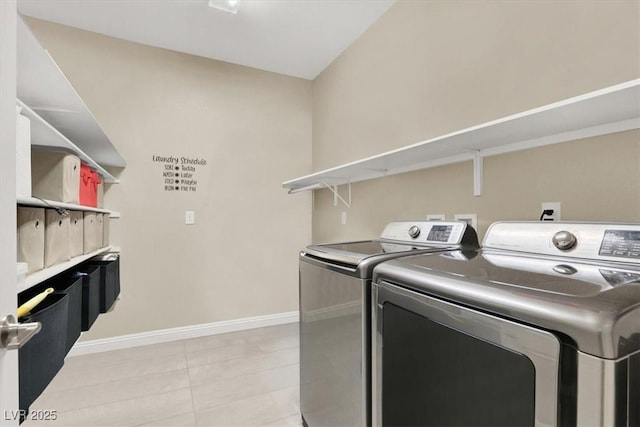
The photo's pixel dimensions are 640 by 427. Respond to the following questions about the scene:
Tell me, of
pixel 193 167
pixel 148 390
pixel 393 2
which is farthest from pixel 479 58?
pixel 148 390

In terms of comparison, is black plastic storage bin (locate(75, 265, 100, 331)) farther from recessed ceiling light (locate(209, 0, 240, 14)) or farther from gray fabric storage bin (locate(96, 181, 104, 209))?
recessed ceiling light (locate(209, 0, 240, 14))

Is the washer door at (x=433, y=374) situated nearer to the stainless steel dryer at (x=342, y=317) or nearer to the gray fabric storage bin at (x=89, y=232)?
the stainless steel dryer at (x=342, y=317)

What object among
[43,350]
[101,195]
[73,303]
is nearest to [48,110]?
[73,303]

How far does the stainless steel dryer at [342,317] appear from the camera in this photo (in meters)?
1.07

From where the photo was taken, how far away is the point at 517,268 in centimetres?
82

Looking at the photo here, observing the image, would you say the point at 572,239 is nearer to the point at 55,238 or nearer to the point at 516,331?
the point at 516,331

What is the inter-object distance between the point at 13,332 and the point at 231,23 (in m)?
2.45

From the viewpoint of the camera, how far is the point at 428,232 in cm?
146

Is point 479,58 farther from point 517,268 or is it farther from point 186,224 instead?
point 186,224

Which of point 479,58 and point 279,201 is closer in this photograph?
point 479,58

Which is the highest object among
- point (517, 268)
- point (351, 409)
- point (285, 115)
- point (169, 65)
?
point (169, 65)

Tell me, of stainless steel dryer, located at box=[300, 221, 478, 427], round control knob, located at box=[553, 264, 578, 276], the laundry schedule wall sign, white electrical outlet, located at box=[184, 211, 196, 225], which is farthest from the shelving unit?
round control knob, located at box=[553, 264, 578, 276]

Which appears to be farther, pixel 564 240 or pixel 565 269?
pixel 564 240

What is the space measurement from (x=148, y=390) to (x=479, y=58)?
264 centimetres
